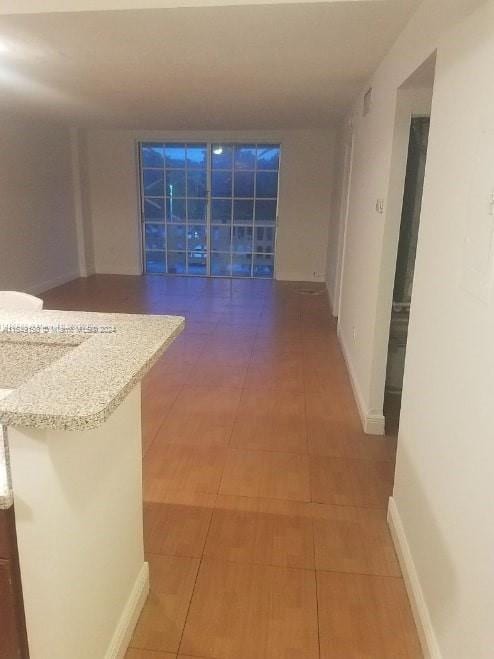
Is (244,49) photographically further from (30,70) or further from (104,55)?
(30,70)

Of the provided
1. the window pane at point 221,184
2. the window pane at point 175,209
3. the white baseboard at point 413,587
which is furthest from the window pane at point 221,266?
the white baseboard at point 413,587

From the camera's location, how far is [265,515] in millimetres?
2146

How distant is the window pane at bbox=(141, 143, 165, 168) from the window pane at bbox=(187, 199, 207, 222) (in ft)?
2.51

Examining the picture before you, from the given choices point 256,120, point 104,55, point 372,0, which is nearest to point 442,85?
point 372,0

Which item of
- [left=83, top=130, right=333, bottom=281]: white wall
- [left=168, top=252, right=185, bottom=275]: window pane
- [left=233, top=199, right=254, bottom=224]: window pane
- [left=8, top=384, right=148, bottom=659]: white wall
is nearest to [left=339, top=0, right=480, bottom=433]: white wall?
[left=8, top=384, right=148, bottom=659]: white wall

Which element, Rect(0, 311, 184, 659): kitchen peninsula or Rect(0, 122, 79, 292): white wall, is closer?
Rect(0, 311, 184, 659): kitchen peninsula

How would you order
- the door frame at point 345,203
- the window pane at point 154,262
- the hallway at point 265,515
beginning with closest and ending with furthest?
the hallway at point 265,515
the door frame at point 345,203
the window pane at point 154,262

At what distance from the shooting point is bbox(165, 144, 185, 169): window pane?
7.53 metres

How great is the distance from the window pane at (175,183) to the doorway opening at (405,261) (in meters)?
5.56

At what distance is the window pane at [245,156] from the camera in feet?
24.2

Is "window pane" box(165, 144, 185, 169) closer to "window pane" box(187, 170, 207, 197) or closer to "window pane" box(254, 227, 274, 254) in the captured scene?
"window pane" box(187, 170, 207, 197)

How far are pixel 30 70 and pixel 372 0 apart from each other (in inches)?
100

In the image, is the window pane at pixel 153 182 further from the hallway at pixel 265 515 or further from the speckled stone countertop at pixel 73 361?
the speckled stone countertop at pixel 73 361

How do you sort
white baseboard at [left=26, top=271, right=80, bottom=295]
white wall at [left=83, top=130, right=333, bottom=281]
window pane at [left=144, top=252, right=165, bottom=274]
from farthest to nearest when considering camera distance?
window pane at [left=144, top=252, right=165, bottom=274]
white wall at [left=83, top=130, right=333, bottom=281]
white baseboard at [left=26, top=271, right=80, bottom=295]
